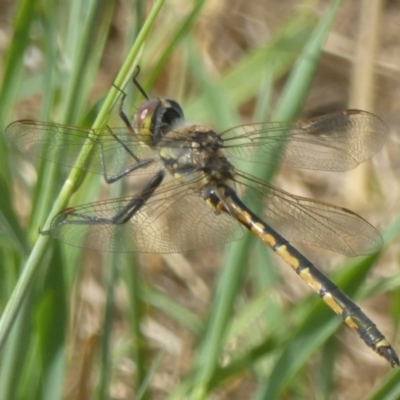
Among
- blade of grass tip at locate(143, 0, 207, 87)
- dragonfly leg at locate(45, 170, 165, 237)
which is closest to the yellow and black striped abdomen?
dragonfly leg at locate(45, 170, 165, 237)

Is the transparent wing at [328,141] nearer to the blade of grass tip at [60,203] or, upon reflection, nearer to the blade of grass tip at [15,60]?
the blade of grass tip at [15,60]

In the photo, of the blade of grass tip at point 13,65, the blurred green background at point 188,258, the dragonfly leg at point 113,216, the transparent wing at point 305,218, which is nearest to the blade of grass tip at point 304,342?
the blurred green background at point 188,258

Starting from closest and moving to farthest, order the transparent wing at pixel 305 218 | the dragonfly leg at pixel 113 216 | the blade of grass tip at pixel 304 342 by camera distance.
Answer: the dragonfly leg at pixel 113 216
the blade of grass tip at pixel 304 342
the transparent wing at pixel 305 218

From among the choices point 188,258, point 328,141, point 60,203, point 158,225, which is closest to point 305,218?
point 328,141

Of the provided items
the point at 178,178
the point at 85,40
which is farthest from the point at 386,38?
the point at 85,40

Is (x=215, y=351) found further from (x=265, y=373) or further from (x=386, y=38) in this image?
(x=386, y=38)

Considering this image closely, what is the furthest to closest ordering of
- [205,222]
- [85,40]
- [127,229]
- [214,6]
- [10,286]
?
[214,6] < [205,222] < [127,229] < [10,286] < [85,40]
